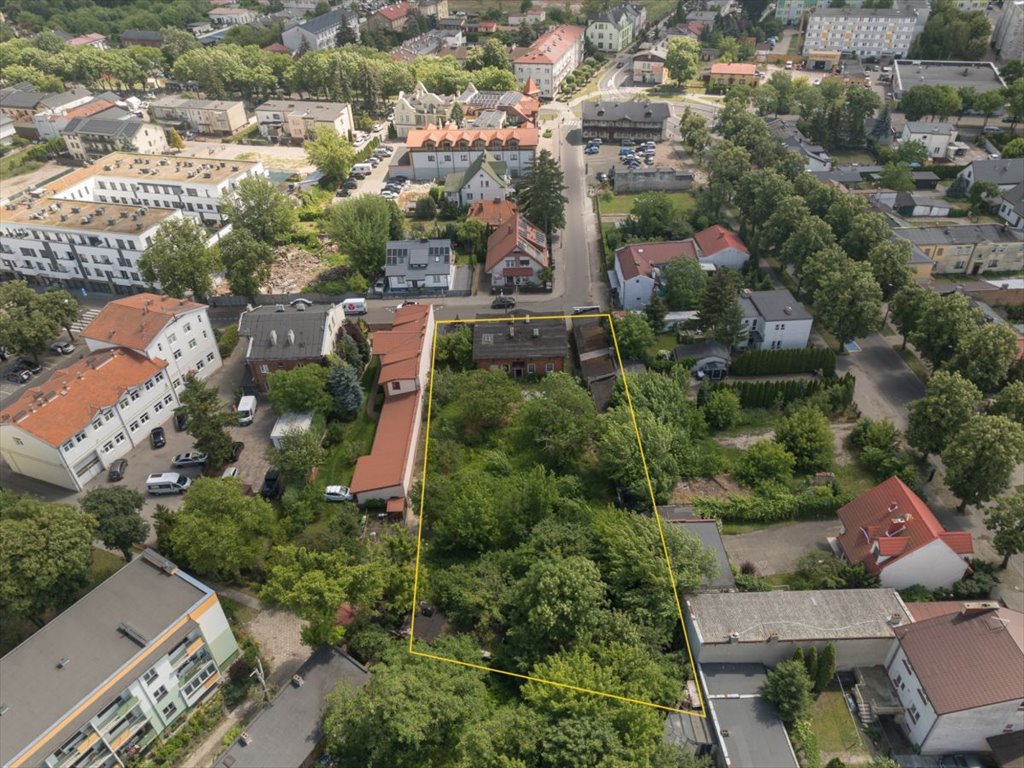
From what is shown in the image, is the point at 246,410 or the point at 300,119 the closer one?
the point at 246,410

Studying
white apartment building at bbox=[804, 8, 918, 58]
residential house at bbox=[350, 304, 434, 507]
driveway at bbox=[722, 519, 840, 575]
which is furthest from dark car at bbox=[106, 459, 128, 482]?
white apartment building at bbox=[804, 8, 918, 58]

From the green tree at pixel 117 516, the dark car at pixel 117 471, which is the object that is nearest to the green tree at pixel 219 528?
the green tree at pixel 117 516

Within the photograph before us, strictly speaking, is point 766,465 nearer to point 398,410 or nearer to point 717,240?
point 398,410

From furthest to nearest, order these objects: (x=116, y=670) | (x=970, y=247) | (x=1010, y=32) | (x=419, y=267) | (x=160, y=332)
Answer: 1. (x=1010, y=32)
2. (x=419, y=267)
3. (x=970, y=247)
4. (x=160, y=332)
5. (x=116, y=670)

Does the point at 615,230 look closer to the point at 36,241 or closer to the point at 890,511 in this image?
the point at 890,511

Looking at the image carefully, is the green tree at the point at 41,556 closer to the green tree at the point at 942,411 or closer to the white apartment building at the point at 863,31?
the green tree at the point at 942,411

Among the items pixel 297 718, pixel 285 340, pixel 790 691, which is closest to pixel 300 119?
pixel 285 340

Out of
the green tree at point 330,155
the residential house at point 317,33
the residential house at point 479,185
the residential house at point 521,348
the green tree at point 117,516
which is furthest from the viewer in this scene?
the residential house at point 317,33
